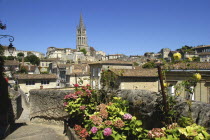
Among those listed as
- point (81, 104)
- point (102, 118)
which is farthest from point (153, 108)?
point (81, 104)

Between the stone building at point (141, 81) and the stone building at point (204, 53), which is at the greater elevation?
the stone building at point (204, 53)

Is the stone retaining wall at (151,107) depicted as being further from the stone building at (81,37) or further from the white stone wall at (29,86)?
the stone building at (81,37)

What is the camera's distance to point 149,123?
441cm

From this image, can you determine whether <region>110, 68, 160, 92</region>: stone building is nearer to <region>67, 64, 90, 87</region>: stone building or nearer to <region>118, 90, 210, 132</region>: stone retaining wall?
<region>118, 90, 210, 132</region>: stone retaining wall

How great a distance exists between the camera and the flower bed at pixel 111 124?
10.5 ft

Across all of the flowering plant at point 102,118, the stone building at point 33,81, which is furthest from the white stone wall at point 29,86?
the flowering plant at point 102,118

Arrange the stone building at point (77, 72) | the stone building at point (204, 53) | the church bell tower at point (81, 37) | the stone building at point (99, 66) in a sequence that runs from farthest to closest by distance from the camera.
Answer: the church bell tower at point (81, 37), the stone building at point (204, 53), the stone building at point (77, 72), the stone building at point (99, 66)

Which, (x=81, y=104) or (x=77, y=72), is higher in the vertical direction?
(x=77, y=72)

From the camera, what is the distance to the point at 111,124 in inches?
173

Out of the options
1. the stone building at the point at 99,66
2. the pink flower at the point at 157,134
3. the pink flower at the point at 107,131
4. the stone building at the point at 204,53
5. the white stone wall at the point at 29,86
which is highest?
the stone building at the point at 204,53

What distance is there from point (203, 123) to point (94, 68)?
25017mm

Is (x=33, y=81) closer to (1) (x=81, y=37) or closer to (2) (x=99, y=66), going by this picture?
(2) (x=99, y=66)

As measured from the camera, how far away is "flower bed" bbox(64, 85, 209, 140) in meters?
3.19

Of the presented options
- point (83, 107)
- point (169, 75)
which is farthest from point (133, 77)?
point (83, 107)
